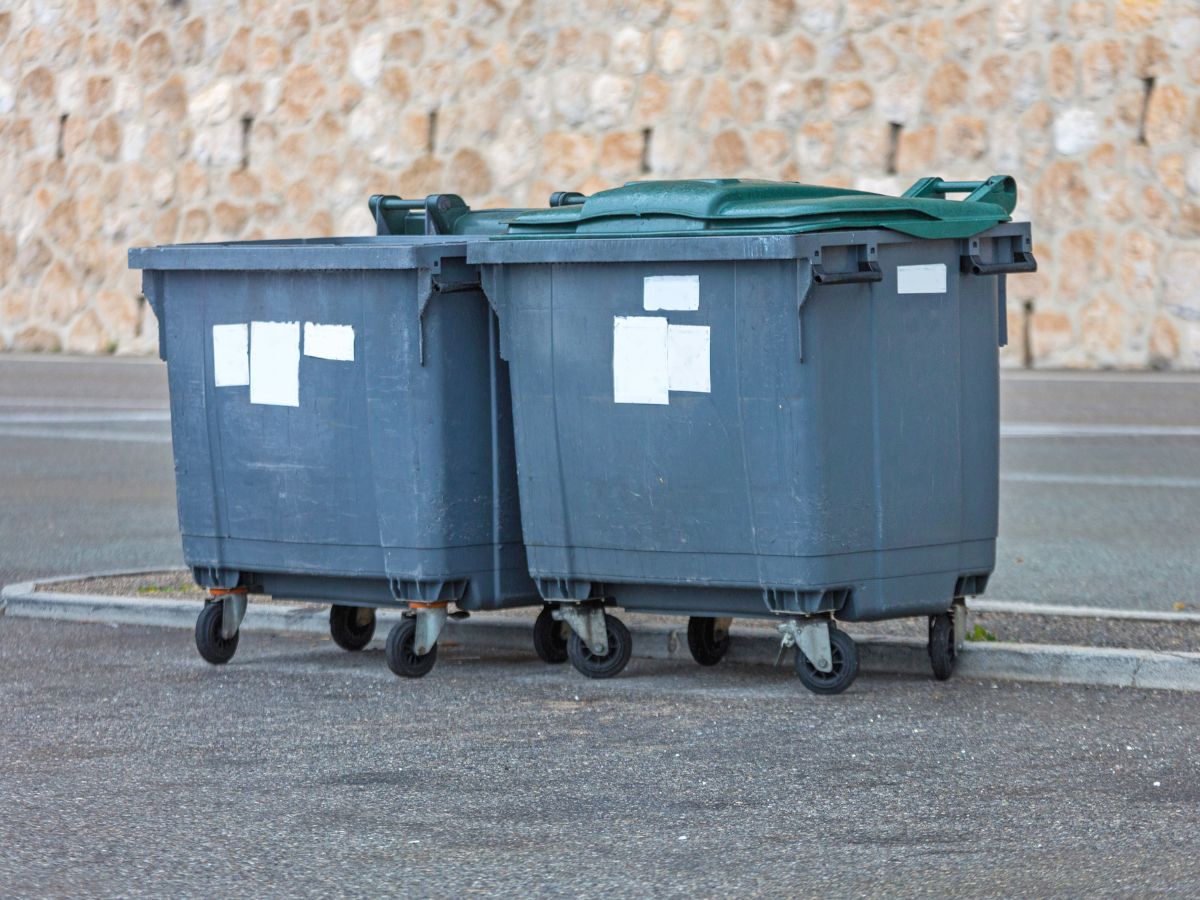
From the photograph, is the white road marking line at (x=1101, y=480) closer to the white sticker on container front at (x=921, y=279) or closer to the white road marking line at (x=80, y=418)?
the white sticker on container front at (x=921, y=279)

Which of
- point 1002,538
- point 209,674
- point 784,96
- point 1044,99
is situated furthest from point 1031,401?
point 209,674

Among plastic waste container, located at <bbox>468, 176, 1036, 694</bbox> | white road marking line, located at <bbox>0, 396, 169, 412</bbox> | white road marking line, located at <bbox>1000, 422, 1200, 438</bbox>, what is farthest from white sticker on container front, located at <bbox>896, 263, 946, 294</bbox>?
white road marking line, located at <bbox>0, 396, 169, 412</bbox>

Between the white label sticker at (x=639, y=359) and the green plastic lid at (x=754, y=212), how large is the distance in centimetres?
29

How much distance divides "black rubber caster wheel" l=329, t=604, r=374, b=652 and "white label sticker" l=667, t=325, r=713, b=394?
68.8 inches

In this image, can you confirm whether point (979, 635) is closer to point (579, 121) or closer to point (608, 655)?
point (608, 655)

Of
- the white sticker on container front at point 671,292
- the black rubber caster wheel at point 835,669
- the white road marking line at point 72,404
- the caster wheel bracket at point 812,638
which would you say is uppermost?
the white sticker on container front at point 671,292

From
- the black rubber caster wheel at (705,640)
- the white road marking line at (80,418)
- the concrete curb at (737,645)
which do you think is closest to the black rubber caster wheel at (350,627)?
the concrete curb at (737,645)

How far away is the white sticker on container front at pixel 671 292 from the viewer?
632 cm

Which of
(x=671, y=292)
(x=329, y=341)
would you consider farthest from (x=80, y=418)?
(x=671, y=292)

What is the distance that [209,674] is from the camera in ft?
22.9

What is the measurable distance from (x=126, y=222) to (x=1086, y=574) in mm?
14698

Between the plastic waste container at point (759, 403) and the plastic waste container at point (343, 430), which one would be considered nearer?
the plastic waste container at point (759, 403)

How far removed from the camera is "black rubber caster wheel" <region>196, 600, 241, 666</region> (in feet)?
23.3

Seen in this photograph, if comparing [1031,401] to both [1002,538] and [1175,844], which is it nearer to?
[1002,538]
